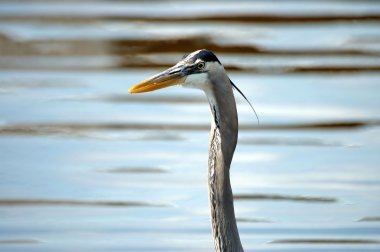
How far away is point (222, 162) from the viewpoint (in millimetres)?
6543

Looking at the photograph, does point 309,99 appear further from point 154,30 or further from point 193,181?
point 154,30

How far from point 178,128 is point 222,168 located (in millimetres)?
4542

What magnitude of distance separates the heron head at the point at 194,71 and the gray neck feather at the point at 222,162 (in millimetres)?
83

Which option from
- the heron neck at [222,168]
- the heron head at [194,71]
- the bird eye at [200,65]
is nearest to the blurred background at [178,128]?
the heron neck at [222,168]

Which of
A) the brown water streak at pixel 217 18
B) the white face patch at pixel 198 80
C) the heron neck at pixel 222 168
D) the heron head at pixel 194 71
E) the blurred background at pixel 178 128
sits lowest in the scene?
the heron neck at pixel 222 168

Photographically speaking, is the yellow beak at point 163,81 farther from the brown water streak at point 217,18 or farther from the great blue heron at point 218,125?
the brown water streak at point 217,18

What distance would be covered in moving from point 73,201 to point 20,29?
6.60m

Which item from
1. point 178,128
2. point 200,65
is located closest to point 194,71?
point 200,65

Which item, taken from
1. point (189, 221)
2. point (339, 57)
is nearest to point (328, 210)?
point (189, 221)

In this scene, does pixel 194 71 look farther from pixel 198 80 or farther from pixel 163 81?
pixel 163 81

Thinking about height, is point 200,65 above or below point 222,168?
above

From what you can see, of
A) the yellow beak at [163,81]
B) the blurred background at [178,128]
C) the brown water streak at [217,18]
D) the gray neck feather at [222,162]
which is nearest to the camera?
the gray neck feather at [222,162]

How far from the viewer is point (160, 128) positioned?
36.4 ft

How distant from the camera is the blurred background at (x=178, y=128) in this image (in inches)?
337
